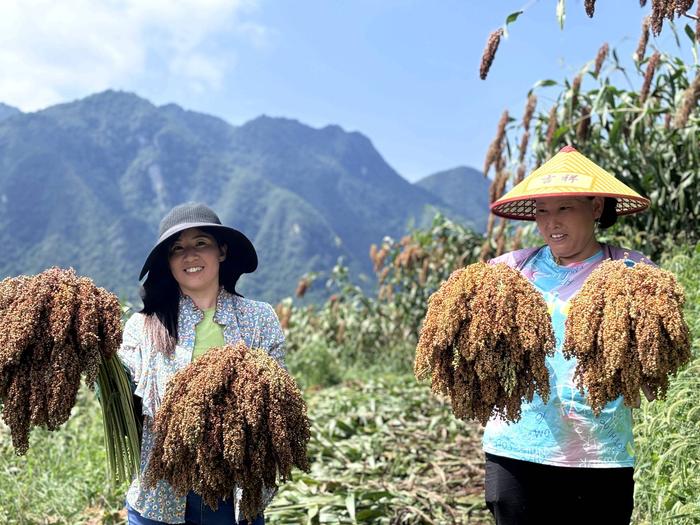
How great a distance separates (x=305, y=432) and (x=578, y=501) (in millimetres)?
905

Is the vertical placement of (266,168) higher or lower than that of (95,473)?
higher

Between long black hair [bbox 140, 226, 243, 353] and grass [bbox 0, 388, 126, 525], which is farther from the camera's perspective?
grass [bbox 0, 388, 126, 525]

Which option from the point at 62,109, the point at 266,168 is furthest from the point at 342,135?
the point at 62,109

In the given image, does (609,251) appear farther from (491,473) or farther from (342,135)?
(342,135)

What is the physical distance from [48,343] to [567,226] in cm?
154

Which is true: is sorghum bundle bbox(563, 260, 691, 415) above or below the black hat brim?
below

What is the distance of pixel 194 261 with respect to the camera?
7.47 feet

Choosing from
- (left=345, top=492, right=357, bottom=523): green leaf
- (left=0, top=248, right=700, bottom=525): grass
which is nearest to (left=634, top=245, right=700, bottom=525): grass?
(left=0, top=248, right=700, bottom=525): grass

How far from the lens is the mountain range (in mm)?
102125

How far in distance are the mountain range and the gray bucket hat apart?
77102 millimetres

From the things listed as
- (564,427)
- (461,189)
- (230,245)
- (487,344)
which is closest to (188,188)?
(461,189)

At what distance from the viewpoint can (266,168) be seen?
163500mm

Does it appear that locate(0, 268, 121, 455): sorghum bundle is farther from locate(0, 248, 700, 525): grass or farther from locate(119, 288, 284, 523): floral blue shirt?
locate(0, 248, 700, 525): grass

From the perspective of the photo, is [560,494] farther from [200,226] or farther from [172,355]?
[200,226]
